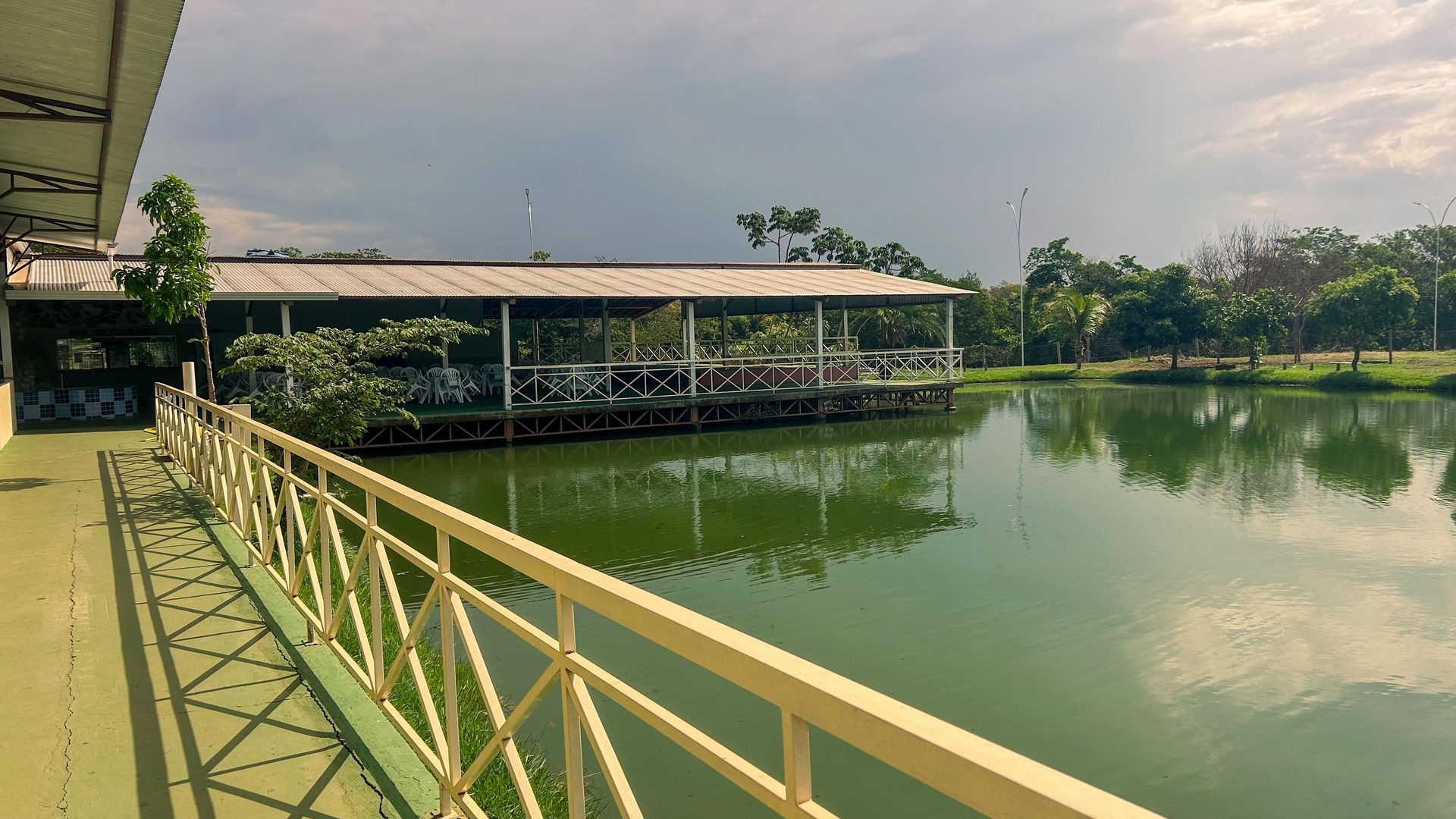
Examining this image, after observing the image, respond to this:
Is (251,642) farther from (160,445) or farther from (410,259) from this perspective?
(410,259)

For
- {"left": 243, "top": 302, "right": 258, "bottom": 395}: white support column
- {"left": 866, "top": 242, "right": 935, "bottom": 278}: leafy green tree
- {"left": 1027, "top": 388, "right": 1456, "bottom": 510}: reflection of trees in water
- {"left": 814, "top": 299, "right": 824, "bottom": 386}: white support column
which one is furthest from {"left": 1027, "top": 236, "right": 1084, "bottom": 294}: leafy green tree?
{"left": 243, "top": 302, "right": 258, "bottom": 395}: white support column

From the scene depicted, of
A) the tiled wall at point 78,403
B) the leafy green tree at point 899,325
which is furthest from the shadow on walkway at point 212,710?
the leafy green tree at point 899,325

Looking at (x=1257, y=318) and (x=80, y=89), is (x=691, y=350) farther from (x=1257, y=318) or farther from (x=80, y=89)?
(x=1257, y=318)

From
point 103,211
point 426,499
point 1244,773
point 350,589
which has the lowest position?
point 1244,773

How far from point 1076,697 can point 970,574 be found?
7.99 feet

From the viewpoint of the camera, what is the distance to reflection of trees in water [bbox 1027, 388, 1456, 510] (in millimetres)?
11422

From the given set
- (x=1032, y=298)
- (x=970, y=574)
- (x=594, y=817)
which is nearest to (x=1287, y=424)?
(x=970, y=574)

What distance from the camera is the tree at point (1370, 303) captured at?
90.3 feet

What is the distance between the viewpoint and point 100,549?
17.4 feet

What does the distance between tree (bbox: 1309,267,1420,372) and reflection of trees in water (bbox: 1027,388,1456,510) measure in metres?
4.91

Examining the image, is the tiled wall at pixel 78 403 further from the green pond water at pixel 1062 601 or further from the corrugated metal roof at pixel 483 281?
the green pond water at pixel 1062 601

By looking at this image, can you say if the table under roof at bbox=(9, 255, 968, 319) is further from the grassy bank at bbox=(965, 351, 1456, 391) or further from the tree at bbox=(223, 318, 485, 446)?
the grassy bank at bbox=(965, 351, 1456, 391)

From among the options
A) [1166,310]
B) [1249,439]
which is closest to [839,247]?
[1166,310]

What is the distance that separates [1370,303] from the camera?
27.9 meters
